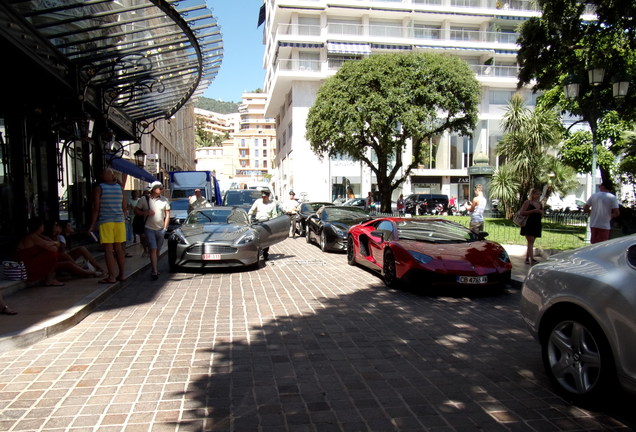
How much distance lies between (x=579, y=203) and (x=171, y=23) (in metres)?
40.5

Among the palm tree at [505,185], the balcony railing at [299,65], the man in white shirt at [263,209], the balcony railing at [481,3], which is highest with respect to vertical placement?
the balcony railing at [481,3]

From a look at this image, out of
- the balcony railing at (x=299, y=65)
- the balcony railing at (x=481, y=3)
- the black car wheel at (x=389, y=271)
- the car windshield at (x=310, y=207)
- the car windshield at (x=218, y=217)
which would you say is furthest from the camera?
the balcony railing at (x=481, y=3)

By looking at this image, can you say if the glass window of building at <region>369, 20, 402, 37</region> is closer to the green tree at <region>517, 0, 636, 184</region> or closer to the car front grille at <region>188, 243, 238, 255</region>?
the green tree at <region>517, 0, 636, 184</region>

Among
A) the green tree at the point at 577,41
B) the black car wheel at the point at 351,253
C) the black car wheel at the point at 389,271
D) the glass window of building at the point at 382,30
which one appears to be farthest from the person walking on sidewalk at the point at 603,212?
the glass window of building at the point at 382,30

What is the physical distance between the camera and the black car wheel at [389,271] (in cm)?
809

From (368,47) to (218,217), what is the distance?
119 ft

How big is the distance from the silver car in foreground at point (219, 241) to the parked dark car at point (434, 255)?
8.45 ft

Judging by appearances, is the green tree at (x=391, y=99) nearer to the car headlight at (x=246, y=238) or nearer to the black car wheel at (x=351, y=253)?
the black car wheel at (x=351, y=253)

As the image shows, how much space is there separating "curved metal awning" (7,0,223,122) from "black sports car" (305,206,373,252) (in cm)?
583

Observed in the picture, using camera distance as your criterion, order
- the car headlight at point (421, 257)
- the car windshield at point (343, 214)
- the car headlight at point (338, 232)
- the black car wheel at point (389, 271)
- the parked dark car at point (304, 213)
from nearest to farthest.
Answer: the car headlight at point (421, 257) → the black car wheel at point (389, 271) → the car headlight at point (338, 232) → the car windshield at point (343, 214) → the parked dark car at point (304, 213)

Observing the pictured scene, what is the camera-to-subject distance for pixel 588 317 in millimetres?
3348

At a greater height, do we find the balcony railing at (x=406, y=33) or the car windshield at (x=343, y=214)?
the balcony railing at (x=406, y=33)

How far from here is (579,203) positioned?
4116cm

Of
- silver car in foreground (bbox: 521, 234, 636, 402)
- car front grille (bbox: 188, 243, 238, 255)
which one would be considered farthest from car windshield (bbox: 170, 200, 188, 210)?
silver car in foreground (bbox: 521, 234, 636, 402)
